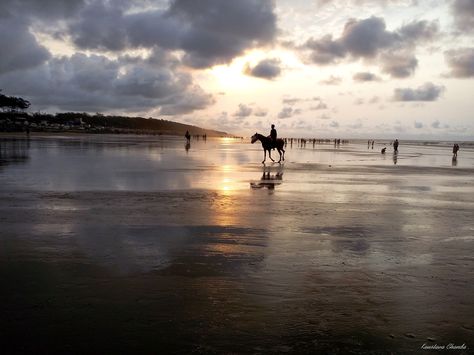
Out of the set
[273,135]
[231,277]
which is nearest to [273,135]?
[273,135]

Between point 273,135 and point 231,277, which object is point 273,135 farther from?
point 231,277

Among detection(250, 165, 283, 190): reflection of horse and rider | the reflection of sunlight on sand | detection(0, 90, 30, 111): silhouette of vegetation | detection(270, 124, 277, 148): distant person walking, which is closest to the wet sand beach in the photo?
the reflection of sunlight on sand

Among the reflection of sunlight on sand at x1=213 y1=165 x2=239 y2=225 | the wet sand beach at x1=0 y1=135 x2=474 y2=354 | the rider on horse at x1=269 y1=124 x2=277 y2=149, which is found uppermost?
the rider on horse at x1=269 y1=124 x2=277 y2=149

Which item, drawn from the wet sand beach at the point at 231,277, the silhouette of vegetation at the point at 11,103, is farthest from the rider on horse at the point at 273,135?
the silhouette of vegetation at the point at 11,103

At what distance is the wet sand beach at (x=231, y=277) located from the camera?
4.13 meters

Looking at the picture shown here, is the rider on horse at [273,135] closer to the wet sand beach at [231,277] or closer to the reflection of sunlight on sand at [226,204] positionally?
the reflection of sunlight on sand at [226,204]

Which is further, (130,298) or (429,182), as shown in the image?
(429,182)

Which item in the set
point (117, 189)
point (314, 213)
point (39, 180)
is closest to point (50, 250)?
point (314, 213)

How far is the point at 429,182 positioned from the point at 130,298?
58.8ft

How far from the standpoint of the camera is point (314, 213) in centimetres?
1071

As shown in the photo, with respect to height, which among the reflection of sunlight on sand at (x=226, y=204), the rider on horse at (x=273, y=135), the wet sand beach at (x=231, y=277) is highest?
the rider on horse at (x=273, y=135)

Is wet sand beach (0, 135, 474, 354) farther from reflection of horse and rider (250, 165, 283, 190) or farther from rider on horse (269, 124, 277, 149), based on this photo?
rider on horse (269, 124, 277, 149)

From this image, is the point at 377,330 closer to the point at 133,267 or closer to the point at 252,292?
the point at 252,292

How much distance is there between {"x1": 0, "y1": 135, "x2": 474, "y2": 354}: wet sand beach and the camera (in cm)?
413
